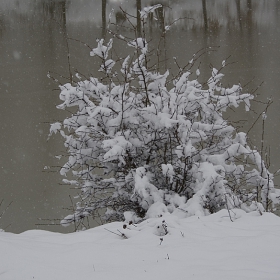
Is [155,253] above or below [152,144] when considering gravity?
below

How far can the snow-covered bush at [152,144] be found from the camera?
4242 mm

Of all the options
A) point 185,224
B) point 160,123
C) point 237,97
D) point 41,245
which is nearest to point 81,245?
point 41,245

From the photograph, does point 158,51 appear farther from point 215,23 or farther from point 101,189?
point 215,23

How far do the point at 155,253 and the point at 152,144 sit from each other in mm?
2322

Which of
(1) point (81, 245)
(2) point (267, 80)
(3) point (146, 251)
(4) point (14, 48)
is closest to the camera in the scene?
(3) point (146, 251)

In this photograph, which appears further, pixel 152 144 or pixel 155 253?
pixel 152 144

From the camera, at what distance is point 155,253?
246 cm

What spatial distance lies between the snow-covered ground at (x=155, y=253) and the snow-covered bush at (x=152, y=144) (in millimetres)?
1023

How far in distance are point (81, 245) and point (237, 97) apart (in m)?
2.92

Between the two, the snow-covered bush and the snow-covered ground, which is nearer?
the snow-covered ground

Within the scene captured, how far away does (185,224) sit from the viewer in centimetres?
322

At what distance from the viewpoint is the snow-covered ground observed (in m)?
2.10

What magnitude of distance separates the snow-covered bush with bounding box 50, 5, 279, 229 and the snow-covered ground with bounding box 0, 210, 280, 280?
1023mm

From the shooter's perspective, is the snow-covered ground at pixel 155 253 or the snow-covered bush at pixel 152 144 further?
the snow-covered bush at pixel 152 144
